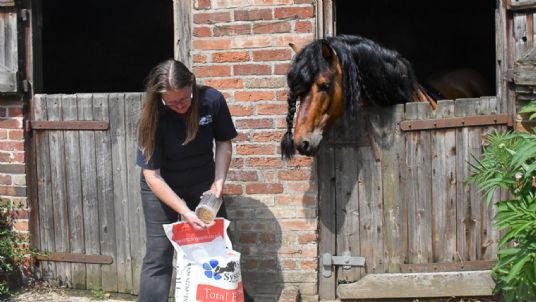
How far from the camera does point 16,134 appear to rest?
549 cm

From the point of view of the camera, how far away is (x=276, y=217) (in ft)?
16.7

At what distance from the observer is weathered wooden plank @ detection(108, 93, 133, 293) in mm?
5391

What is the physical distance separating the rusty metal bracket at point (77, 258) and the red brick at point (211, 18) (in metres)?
1.97

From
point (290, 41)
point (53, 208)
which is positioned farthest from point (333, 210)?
point (53, 208)

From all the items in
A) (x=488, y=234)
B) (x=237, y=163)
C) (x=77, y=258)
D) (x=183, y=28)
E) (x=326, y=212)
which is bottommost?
(x=77, y=258)

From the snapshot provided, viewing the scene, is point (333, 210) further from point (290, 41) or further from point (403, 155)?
point (290, 41)

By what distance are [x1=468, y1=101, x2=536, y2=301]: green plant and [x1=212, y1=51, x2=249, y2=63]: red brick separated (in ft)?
6.00

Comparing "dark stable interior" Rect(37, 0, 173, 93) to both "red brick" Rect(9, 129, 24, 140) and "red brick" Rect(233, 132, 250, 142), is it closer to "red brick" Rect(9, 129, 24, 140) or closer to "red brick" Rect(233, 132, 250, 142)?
"red brick" Rect(9, 129, 24, 140)

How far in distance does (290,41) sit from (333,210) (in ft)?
4.10

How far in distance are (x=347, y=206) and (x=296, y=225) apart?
392 mm

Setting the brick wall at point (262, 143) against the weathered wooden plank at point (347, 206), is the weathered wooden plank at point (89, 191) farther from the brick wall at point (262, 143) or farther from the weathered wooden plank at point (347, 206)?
the weathered wooden plank at point (347, 206)

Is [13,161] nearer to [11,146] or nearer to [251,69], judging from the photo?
[11,146]

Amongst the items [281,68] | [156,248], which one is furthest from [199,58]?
[156,248]

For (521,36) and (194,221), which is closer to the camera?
(194,221)
